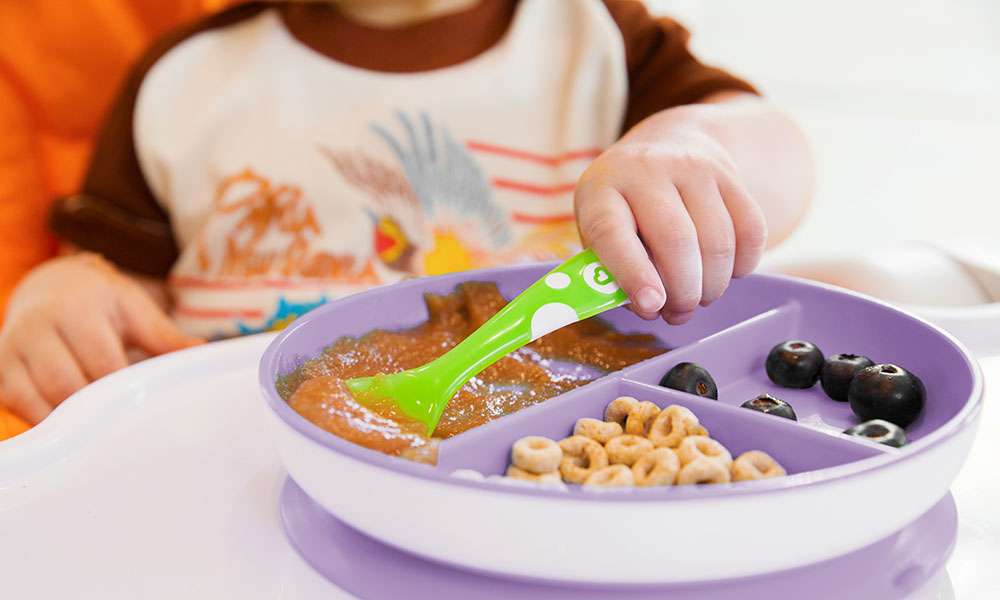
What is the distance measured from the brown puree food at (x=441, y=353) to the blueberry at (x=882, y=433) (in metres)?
0.21

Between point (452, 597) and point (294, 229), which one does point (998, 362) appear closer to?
point (452, 597)

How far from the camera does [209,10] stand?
4.27 ft

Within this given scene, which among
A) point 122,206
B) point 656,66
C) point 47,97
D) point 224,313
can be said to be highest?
point 656,66

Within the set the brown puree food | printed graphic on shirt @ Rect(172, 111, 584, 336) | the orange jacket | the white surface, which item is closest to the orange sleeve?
the orange jacket

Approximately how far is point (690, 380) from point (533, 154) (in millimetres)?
656

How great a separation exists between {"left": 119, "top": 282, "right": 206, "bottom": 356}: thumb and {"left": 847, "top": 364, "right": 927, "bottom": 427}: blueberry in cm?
67

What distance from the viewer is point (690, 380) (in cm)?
53

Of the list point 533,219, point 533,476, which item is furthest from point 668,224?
point 533,219

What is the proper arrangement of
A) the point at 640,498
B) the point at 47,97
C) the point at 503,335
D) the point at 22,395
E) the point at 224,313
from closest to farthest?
1. the point at 640,498
2. the point at 503,335
3. the point at 22,395
4. the point at 224,313
5. the point at 47,97

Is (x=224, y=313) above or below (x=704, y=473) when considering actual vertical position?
below

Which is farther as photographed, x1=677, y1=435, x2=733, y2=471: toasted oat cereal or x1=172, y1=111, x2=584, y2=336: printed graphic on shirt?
x1=172, y1=111, x2=584, y2=336: printed graphic on shirt

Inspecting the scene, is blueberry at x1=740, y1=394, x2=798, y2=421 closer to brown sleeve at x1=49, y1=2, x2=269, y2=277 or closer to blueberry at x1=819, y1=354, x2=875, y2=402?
blueberry at x1=819, y1=354, x2=875, y2=402

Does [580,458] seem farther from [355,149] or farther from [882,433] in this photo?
[355,149]

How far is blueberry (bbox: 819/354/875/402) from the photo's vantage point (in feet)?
1.80
